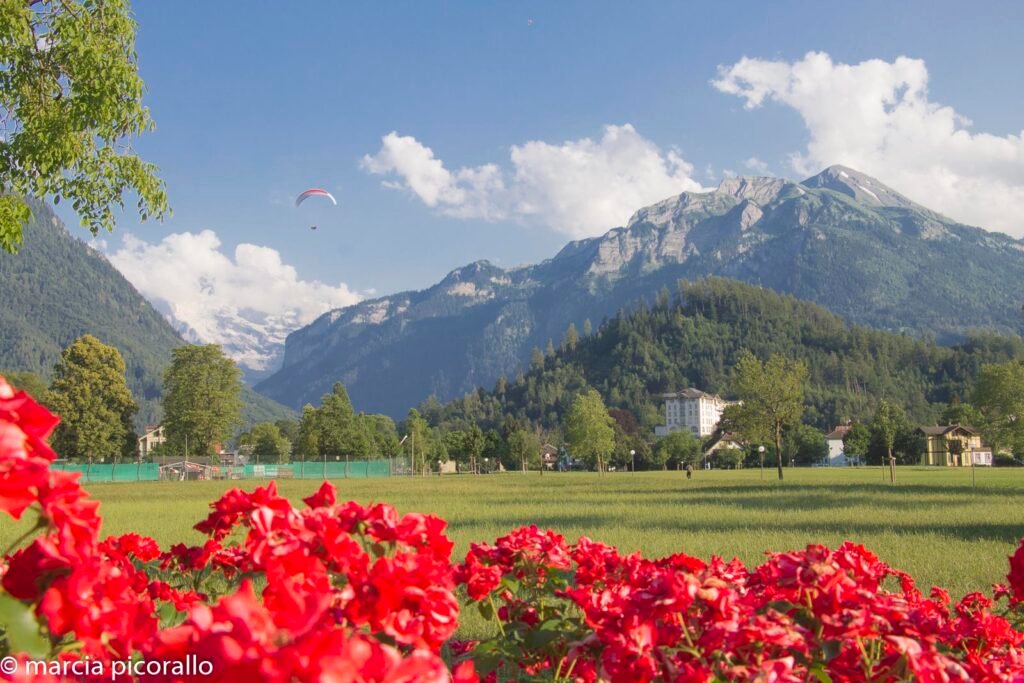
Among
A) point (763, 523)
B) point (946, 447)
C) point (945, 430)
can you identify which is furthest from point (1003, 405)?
point (945, 430)

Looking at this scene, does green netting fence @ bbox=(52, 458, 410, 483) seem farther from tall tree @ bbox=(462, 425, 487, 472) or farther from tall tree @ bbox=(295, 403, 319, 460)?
tall tree @ bbox=(462, 425, 487, 472)

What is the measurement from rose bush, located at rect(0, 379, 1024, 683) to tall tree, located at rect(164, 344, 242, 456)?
6817 centimetres

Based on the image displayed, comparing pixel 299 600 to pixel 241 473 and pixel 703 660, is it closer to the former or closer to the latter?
pixel 703 660

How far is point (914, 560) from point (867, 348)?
18914cm

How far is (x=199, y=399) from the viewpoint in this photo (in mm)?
68062

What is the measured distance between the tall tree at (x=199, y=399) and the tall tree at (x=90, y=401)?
4896mm

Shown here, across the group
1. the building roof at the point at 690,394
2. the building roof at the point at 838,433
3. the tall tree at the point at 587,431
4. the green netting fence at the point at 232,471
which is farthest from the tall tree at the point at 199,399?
the building roof at the point at 690,394

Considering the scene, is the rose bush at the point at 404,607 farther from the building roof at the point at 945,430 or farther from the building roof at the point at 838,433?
the building roof at the point at 838,433

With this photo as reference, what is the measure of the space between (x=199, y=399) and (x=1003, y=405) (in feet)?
183

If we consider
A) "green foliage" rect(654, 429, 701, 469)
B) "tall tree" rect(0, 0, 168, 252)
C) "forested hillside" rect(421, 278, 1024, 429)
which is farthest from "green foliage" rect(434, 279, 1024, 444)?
"tall tree" rect(0, 0, 168, 252)

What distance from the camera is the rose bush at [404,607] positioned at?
48.9 inches

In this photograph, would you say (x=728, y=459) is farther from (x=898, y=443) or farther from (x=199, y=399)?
(x=199, y=399)

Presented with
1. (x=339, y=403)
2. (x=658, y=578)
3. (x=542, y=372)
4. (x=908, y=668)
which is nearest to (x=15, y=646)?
(x=658, y=578)

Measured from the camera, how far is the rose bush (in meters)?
1.24
